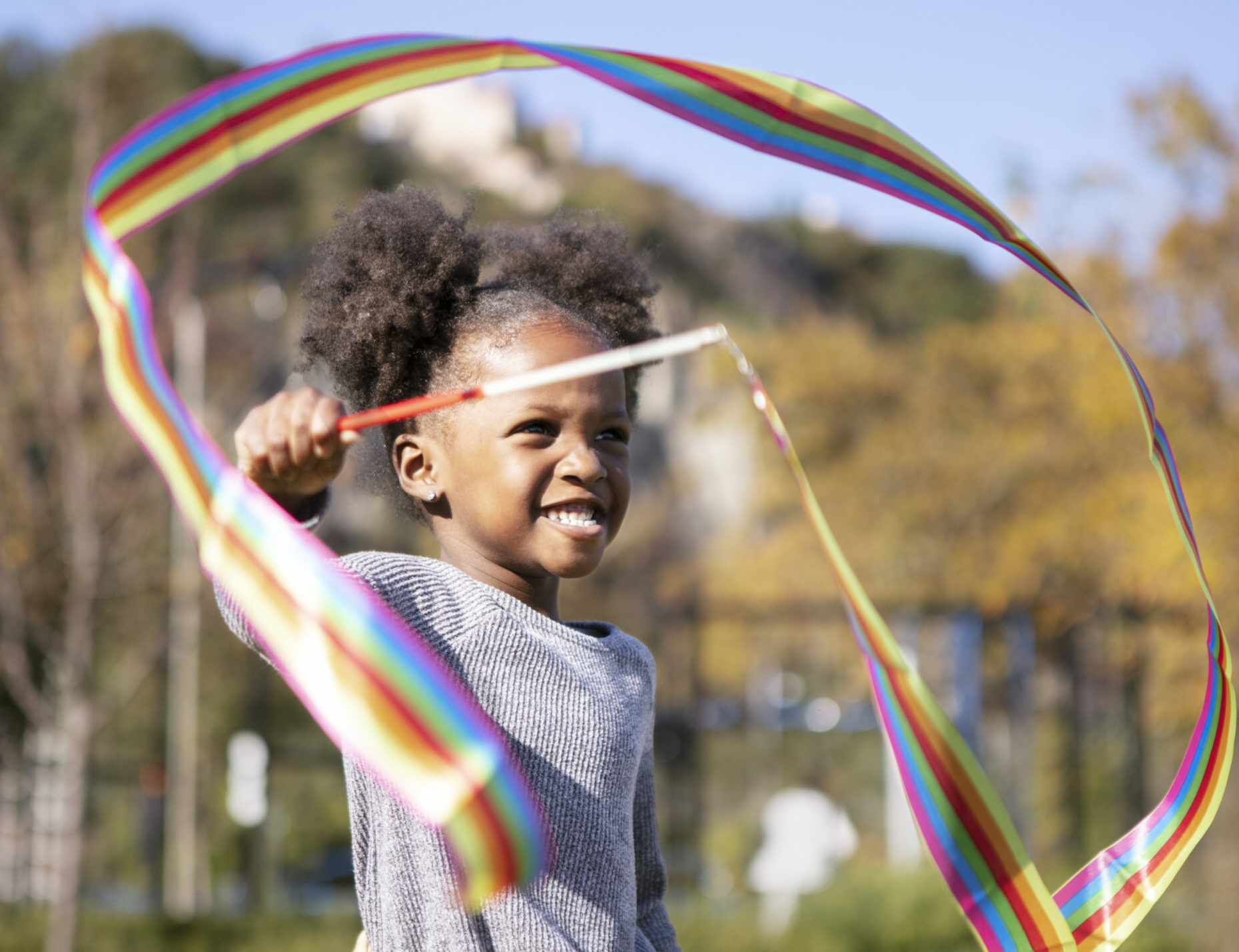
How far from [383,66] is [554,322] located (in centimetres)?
41

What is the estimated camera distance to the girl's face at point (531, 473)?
1829mm

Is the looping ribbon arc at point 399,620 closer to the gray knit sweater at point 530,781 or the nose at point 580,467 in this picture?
the gray knit sweater at point 530,781

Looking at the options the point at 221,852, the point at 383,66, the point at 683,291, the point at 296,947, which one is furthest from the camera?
the point at 683,291

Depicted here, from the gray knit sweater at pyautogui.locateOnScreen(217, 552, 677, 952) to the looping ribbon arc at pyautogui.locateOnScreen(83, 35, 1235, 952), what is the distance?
0.05m

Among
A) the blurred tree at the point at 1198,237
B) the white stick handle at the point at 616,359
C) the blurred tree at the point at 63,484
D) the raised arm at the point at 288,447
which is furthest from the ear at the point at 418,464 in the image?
the blurred tree at the point at 1198,237

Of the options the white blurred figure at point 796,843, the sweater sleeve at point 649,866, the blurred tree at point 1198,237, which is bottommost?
the white blurred figure at point 796,843

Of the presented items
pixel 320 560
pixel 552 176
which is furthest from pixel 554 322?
pixel 552 176

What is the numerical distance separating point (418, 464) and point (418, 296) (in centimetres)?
24

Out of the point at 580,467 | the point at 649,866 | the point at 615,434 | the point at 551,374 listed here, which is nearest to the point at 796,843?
the point at 649,866

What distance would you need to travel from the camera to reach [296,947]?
6785 mm

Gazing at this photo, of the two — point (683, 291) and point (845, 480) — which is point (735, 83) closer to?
point (845, 480)

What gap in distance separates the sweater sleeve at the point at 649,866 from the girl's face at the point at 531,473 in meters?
0.37

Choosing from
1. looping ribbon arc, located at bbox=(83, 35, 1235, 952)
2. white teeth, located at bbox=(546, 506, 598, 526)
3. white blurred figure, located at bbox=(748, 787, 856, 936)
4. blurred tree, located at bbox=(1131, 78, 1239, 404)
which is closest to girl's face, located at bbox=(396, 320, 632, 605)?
white teeth, located at bbox=(546, 506, 598, 526)

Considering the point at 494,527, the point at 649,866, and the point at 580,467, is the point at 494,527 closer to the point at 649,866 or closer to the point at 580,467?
the point at 580,467
